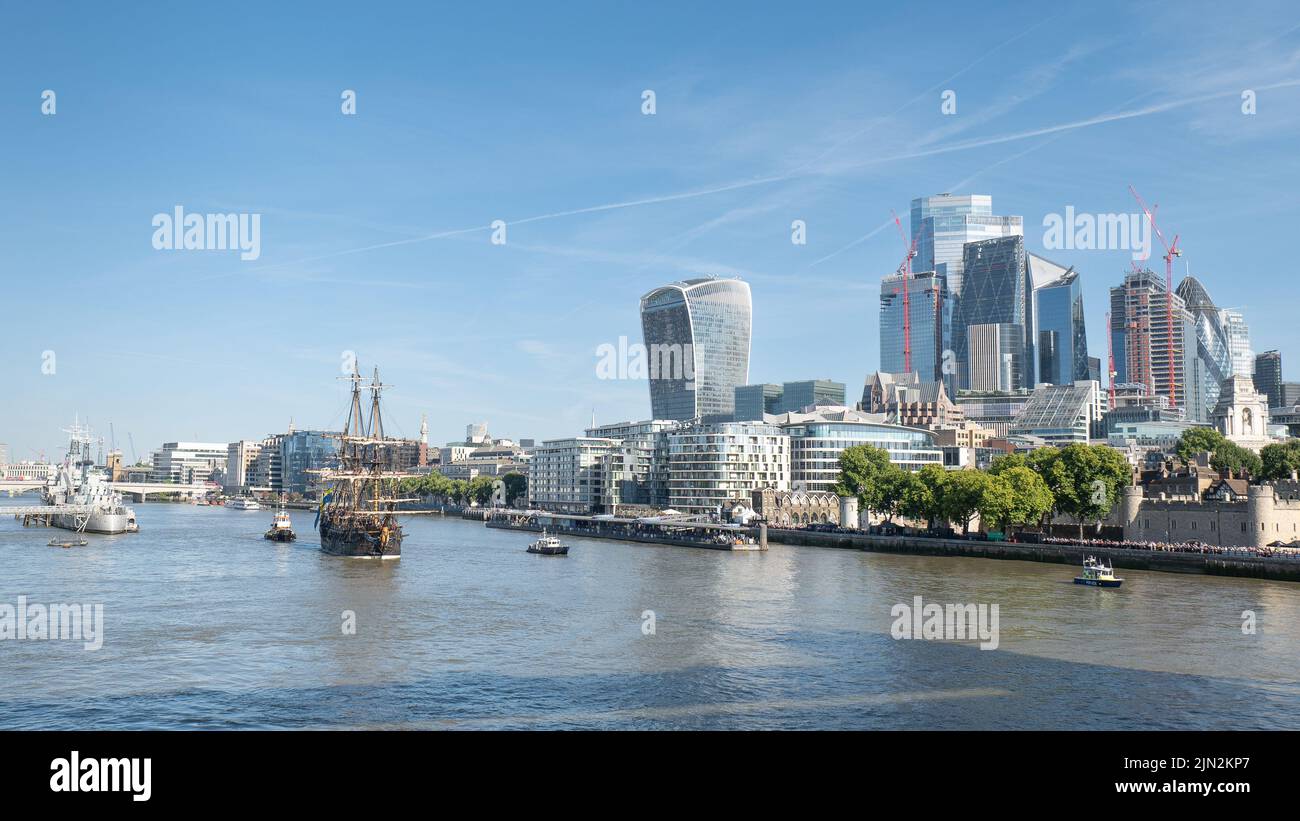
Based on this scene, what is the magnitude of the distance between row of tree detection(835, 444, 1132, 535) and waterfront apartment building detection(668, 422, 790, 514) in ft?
150

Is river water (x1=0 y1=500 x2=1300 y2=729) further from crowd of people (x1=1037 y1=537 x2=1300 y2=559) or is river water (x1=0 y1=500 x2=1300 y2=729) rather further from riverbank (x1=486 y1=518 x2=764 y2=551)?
riverbank (x1=486 y1=518 x2=764 y2=551)

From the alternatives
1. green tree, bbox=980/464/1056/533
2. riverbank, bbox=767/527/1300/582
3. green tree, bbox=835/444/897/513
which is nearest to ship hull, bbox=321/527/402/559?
riverbank, bbox=767/527/1300/582

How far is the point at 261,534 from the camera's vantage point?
137 m

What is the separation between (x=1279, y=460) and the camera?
115 m

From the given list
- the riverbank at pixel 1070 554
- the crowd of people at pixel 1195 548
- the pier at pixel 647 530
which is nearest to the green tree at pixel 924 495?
the riverbank at pixel 1070 554

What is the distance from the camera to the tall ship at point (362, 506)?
9925 cm

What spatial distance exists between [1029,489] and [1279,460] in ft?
138

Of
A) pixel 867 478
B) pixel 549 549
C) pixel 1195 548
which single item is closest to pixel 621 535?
pixel 549 549

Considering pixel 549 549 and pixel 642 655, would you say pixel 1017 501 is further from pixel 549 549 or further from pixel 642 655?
pixel 642 655

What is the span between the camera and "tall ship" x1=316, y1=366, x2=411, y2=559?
326 ft

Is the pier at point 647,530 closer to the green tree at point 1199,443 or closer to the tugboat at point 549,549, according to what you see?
the tugboat at point 549,549

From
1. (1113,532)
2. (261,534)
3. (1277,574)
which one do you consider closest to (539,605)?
(1277,574)

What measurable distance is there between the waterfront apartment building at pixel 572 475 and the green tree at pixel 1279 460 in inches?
4052
